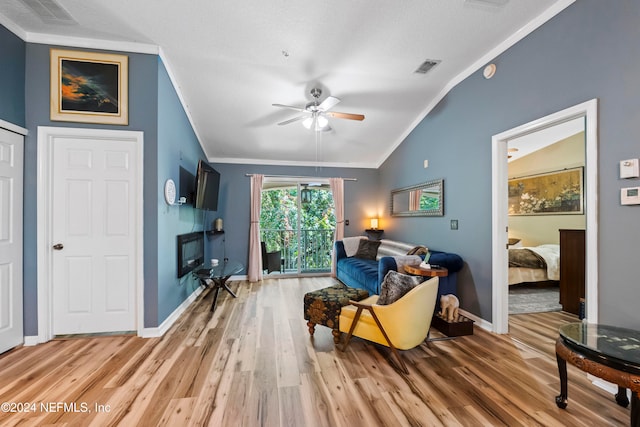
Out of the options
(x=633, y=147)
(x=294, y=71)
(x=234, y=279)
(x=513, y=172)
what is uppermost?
(x=294, y=71)

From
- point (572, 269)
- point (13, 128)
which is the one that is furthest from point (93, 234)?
point (572, 269)

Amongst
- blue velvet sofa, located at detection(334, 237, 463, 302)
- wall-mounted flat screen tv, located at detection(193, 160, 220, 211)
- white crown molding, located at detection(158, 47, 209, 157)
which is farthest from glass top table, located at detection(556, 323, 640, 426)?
white crown molding, located at detection(158, 47, 209, 157)

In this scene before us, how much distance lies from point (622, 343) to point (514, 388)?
762 millimetres

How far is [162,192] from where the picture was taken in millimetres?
3043

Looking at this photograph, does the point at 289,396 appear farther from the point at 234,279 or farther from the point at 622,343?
the point at 234,279

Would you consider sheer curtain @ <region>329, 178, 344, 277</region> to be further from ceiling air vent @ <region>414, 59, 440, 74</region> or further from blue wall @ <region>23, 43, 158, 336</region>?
blue wall @ <region>23, 43, 158, 336</region>

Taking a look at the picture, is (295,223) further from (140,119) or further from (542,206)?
(542,206)

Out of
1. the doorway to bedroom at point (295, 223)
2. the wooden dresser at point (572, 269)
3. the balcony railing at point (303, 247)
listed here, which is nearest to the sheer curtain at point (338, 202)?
the doorway to bedroom at point (295, 223)

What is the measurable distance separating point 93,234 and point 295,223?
3608 mm

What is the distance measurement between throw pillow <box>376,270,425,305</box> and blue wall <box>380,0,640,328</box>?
4.13 feet

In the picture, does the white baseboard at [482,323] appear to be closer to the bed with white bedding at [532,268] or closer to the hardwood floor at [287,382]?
the hardwood floor at [287,382]

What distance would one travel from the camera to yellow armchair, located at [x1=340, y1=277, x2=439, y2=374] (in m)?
2.22

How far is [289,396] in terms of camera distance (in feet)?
6.21

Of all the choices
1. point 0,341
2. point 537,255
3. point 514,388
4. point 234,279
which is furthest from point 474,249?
point 0,341
